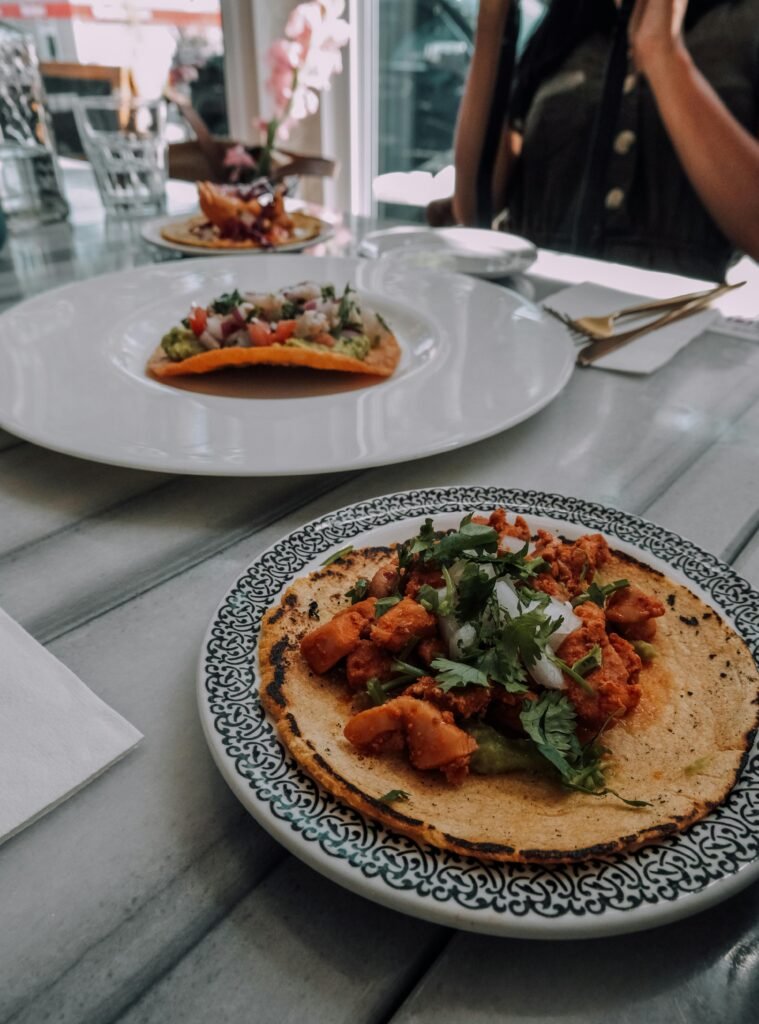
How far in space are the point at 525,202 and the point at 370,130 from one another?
7.68 ft

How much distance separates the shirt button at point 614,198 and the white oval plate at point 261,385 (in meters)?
1.50

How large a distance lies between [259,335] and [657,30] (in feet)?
6.65

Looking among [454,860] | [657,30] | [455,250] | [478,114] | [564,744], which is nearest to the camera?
[454,860]

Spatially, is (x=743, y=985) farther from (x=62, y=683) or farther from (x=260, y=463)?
(x=260, y=463)

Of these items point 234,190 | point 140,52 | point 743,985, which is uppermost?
point 140,52

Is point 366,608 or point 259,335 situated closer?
point 366,608

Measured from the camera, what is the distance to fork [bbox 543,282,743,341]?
178 cm

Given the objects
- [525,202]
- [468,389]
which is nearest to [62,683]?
[468,389]

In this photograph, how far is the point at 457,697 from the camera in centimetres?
72

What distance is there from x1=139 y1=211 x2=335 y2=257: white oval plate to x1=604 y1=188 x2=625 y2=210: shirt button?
1.26m

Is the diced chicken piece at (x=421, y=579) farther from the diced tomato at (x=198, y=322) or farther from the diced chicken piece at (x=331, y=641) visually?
the diced tomato at (x=198, y=322)

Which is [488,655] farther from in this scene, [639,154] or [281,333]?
[639,154]

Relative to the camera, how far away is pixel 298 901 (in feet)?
2.06

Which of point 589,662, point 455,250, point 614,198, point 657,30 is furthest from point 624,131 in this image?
point 589,662
